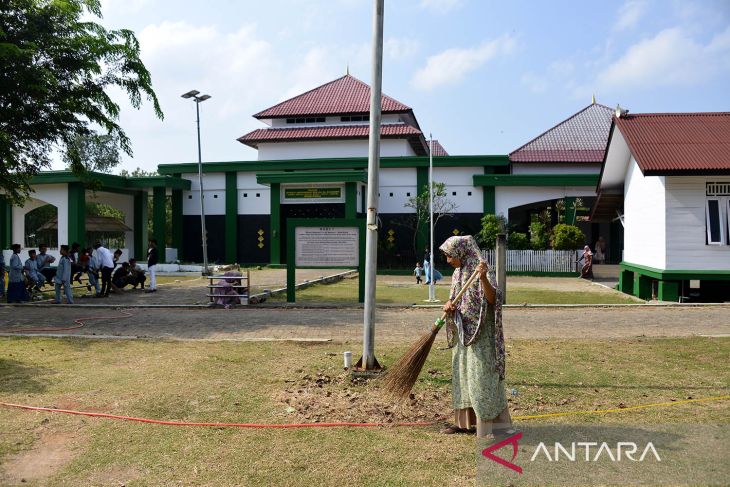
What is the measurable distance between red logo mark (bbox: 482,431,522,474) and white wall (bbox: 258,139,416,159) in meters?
30.6

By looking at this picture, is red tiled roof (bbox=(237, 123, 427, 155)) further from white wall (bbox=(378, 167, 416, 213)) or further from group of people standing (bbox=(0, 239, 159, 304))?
group of people standing (bbox=(0, 239, 159, 304))

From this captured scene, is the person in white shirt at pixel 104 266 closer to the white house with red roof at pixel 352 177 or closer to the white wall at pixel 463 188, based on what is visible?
the white house with red roof at pixel 352 177

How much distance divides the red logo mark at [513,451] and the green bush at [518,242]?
78.7 feet

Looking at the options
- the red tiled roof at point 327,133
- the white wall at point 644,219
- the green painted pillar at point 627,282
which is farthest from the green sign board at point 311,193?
the green painted pillar at point 627,282

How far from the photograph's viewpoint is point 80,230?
3025 cm

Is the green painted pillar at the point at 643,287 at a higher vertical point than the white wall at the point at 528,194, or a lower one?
lower

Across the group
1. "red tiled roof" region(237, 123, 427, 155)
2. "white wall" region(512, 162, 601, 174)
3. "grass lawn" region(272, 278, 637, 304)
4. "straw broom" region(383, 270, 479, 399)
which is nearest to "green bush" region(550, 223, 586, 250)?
"white wall" region(512, 162, 601, 174)

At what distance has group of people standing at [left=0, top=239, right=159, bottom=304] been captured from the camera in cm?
1494

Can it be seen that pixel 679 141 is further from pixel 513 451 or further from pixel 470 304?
pixel 513 451

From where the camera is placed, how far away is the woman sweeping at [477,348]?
4855 millimetres

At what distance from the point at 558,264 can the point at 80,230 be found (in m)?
21.8

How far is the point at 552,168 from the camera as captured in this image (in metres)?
33.1

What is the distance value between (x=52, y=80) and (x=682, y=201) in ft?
50.0

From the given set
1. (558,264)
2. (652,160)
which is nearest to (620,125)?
(652,160)
